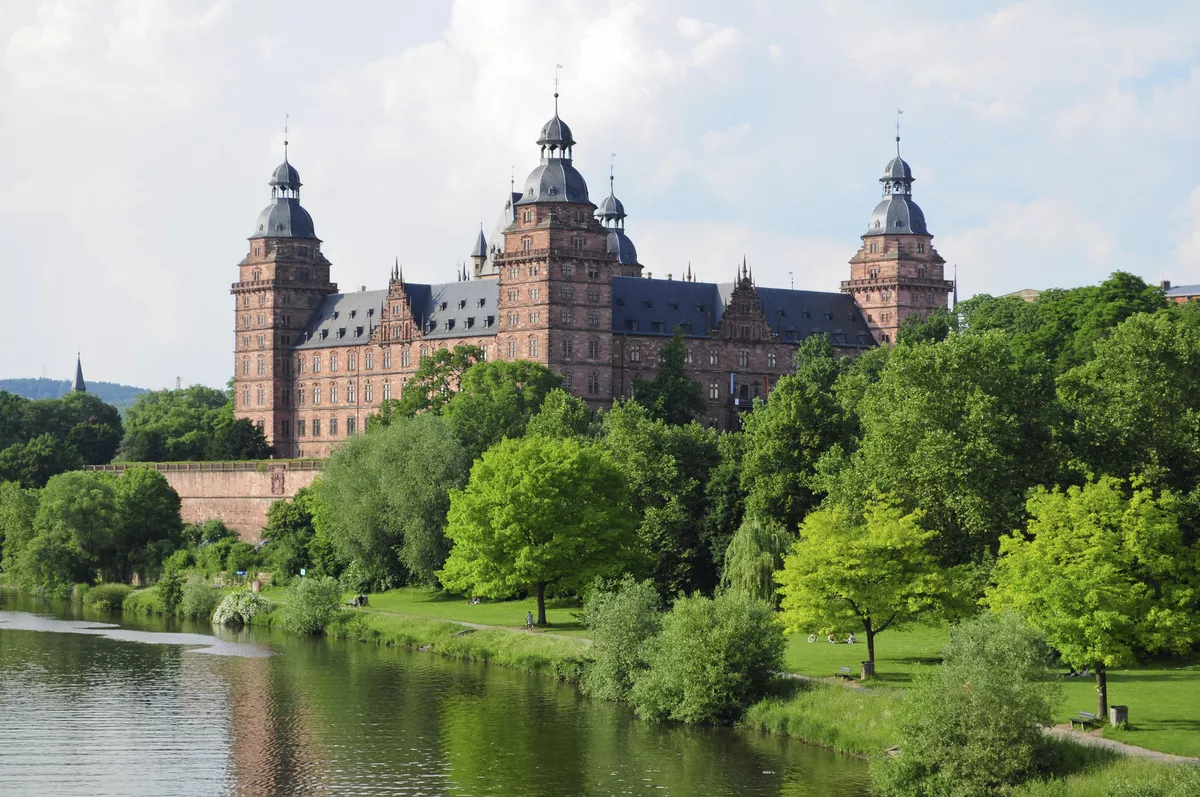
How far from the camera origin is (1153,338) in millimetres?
61438

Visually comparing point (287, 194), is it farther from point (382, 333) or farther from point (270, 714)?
point (270, 714)

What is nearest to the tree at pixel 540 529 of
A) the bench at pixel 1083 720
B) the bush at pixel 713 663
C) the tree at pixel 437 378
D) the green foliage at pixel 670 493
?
the green foliage at pixel 670 493

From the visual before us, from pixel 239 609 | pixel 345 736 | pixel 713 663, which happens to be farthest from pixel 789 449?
pixel 239 609

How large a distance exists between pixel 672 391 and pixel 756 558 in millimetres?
54754

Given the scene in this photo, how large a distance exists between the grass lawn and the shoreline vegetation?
5 centimetres

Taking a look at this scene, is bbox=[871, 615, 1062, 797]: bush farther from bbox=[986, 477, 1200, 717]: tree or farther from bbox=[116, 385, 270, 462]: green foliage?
bbox=[116, 385, 270, 462]: green foliage

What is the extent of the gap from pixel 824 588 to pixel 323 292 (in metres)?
96.4

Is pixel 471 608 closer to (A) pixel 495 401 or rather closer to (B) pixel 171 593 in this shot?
(B) pixel 171 593

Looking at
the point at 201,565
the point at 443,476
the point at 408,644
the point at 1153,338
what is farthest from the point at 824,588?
the point at 201,565

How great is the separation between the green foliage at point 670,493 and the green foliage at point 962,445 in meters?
12.7

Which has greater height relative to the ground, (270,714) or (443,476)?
(443,476)

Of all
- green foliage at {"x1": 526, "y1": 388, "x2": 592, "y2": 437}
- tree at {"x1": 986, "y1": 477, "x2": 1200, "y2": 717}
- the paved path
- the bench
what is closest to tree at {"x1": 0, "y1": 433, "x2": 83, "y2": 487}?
green foliage at {"x1": 526, "y1": 388, "x2": 592, "y2": 437}

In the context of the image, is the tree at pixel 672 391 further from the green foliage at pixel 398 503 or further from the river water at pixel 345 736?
the river water at pixel 345 736

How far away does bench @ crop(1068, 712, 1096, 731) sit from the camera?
45031 mm
